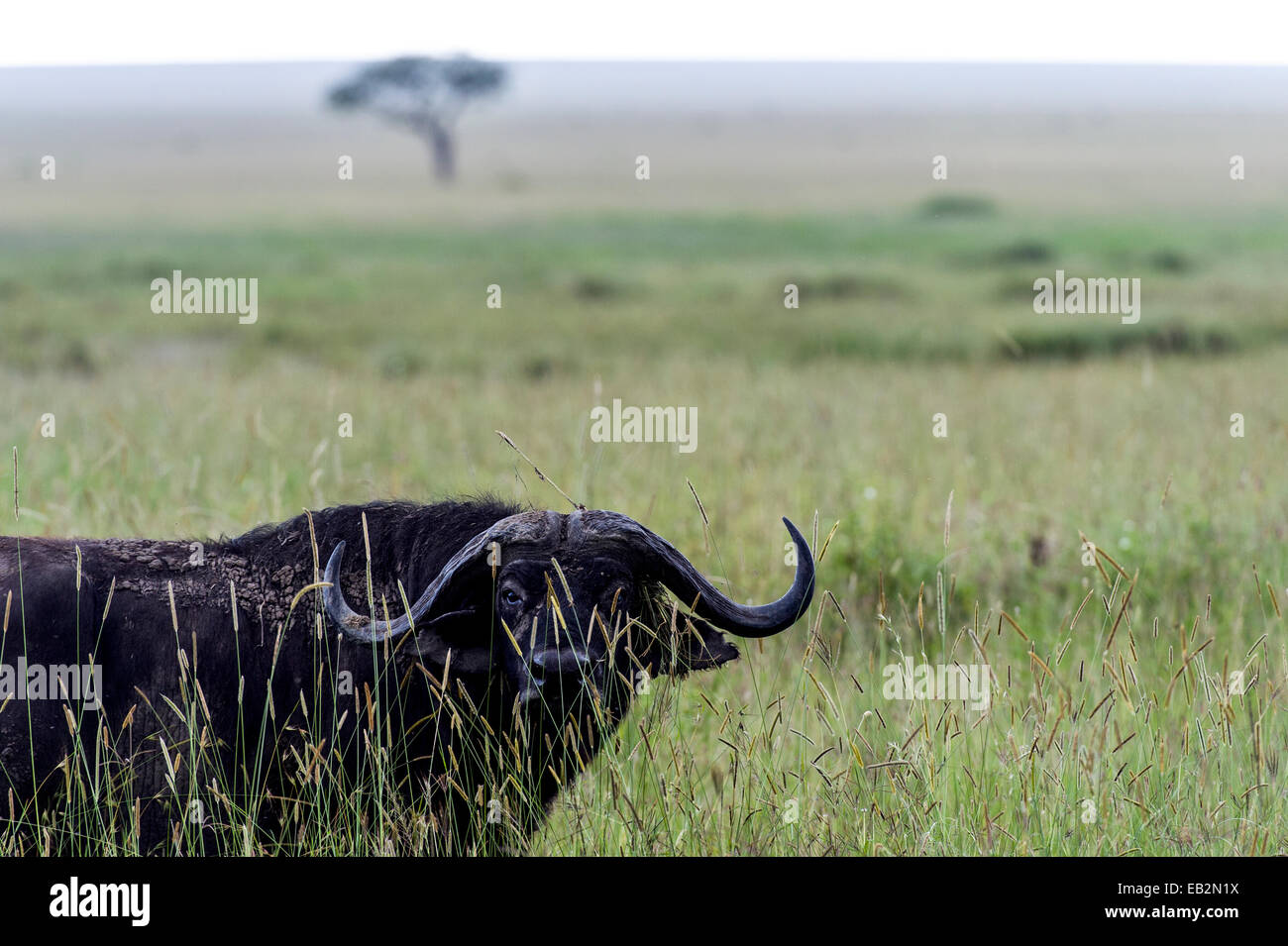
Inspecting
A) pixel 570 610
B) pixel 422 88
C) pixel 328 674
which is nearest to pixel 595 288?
pixel 328 674

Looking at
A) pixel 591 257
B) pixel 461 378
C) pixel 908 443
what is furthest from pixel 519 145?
pixel 908 443

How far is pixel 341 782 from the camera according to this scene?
15.3 feet

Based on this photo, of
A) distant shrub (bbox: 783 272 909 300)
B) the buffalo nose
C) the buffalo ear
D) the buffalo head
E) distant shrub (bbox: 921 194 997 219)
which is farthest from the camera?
distant shrub (bbox: 921 194 997 219)

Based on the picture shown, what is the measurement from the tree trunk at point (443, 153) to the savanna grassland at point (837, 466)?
27661 millimetres

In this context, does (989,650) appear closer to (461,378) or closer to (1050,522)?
(1050,522)

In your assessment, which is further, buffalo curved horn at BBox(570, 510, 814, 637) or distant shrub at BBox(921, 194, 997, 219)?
distant shrub at BBox(921, 194, 997, 219)

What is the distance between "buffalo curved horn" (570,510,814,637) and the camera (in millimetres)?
4574

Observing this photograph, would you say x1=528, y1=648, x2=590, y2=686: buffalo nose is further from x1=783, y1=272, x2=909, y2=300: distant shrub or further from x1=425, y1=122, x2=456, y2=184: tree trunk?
x1=425, y1=122, x2=456, y2=184: tree trunk

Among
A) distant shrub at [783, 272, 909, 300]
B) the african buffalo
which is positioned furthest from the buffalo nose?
distant shrub at [783, 272, 909, 300]

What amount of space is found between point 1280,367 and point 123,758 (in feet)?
46.6

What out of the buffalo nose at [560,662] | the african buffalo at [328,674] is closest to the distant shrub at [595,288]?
the african buffalo at [328,674]

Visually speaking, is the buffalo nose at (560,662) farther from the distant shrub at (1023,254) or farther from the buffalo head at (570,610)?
the distant shrub at (1023,254)

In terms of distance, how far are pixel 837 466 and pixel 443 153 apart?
5306 centimetres

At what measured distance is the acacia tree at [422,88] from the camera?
176 feet
